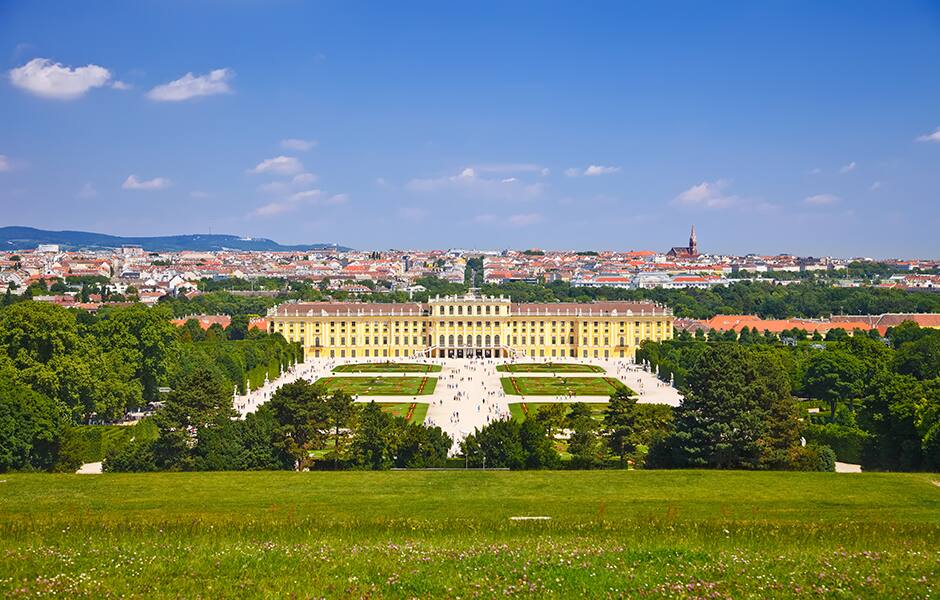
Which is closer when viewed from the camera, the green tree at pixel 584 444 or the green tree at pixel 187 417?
the green tree at pixel 584 444

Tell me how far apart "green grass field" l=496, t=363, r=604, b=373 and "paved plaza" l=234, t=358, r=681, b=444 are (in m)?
1.16

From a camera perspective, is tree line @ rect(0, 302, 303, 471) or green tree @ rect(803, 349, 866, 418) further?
green tree @ rect(803, 349, 866, 418)

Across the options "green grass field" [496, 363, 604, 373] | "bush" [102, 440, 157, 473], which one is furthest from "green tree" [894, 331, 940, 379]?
"bush" [102, 440, 157, 473]

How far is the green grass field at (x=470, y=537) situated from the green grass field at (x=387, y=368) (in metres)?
53.9

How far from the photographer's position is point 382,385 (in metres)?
65.0

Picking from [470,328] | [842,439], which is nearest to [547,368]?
[470,328]

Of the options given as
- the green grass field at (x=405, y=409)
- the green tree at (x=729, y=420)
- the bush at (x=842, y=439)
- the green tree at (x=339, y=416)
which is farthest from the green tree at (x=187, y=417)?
the bush at (x=842, y=439)

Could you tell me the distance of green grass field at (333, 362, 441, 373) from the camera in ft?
247

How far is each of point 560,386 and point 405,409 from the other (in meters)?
15.7

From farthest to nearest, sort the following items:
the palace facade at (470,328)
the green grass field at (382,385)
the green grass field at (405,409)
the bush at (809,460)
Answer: the palace facade at (470,328) < the green grass field at (382,385) < the green grass field at (405,409) < the bush at (809,460)

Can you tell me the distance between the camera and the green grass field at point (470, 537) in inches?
445

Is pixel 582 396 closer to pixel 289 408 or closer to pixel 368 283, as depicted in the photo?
pixel 289 408

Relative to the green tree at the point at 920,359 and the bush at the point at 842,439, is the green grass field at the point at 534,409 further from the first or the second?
the green tree at the point at 920,359

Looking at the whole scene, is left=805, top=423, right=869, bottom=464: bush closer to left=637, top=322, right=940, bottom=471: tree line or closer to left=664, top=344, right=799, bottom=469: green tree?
left=637, top=322, right=940, bottom=471: tree line
